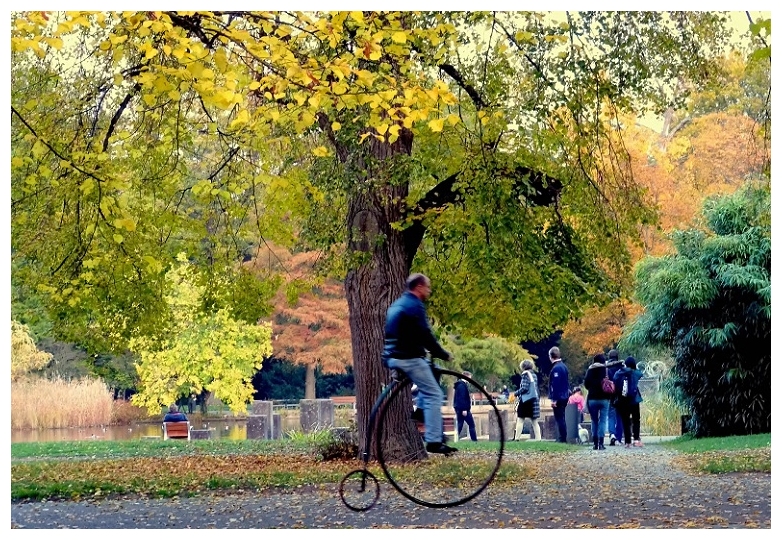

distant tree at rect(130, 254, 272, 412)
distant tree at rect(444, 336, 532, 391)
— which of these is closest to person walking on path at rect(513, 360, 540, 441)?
distant tree at rect(130, 254, 272, 412)

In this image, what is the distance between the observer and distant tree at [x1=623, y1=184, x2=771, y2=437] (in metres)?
13.9

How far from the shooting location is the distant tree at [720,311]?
13.9m

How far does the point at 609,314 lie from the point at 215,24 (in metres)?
9.91

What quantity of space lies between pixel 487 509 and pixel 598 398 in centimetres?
492

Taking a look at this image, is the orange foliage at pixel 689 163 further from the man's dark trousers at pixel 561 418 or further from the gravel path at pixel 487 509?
the gravel path at pixel 487 509

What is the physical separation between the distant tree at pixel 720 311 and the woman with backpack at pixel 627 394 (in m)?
0.67

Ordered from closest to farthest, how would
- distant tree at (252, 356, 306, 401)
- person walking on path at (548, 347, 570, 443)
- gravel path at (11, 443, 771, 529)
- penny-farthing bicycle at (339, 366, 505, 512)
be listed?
gravel path at (11, 443, 771, 529)
penny-farthing bicycle at (339, 366, 505, 512)
person walking on path at (548, 347, 570, 443)
distant tree at (252, 356, 306, 401)

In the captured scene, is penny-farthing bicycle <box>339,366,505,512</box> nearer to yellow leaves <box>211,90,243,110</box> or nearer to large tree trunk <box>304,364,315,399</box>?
yellow leaves <box>211,90,243,110</box>

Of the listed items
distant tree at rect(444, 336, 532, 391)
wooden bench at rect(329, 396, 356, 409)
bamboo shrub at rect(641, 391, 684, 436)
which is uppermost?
distant tree at rect(444, 336, 532, 391)

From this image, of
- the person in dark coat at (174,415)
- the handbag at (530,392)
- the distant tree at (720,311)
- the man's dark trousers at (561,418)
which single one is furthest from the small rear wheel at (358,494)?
the person in dark coat at (174,415)

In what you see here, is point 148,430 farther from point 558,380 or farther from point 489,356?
point 489,356

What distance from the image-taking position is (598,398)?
14031mm

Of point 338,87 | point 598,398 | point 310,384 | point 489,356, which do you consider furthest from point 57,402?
point 489,356

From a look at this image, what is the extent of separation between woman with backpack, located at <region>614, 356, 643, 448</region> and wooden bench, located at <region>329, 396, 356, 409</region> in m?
5.73
